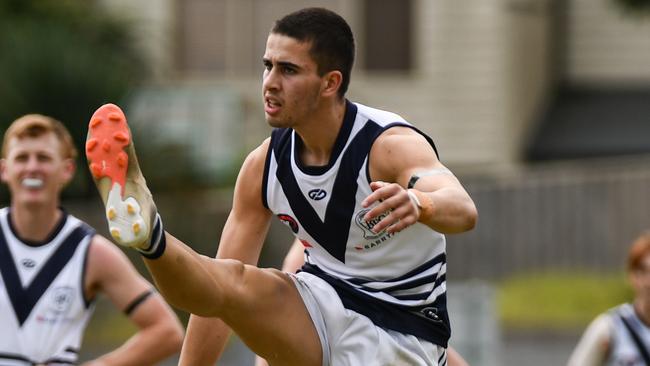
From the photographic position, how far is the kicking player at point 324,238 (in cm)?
576

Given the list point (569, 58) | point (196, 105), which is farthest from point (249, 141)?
point (569, 58)

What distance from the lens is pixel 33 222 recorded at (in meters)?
7.07

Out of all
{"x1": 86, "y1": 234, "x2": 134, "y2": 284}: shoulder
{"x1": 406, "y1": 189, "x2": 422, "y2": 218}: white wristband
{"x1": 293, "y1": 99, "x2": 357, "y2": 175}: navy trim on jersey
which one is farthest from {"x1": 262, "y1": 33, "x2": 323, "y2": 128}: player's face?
{"x1": 86, "y1": 234, "x2": 134, "y2": 284}: shoulder

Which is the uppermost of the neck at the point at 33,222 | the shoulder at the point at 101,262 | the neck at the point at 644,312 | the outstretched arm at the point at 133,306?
the neck at the point at 33,222

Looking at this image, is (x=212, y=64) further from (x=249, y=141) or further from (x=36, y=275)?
(x=36, y=275)

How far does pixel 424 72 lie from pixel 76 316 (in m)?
15.7

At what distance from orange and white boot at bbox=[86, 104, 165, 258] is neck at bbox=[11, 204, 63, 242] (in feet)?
5.91

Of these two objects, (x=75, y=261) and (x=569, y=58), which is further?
(x=569, y=58)

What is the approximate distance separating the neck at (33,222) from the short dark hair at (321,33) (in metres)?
1.64

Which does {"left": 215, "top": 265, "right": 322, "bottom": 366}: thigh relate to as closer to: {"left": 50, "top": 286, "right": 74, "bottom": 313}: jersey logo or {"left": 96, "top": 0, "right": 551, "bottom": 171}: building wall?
{"left": 50, "top": 286, "right": 74, "bottom": 313}: jersey logo

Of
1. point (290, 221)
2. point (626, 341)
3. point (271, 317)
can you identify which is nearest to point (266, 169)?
point (290, 221)

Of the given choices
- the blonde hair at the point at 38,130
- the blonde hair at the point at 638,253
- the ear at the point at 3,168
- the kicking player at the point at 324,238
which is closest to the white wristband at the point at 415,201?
the kicking player at the point at 324,238

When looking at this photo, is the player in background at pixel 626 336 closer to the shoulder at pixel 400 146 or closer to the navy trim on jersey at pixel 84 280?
the navy trim on jersey at pixel 84 280

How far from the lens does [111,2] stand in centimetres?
2183
